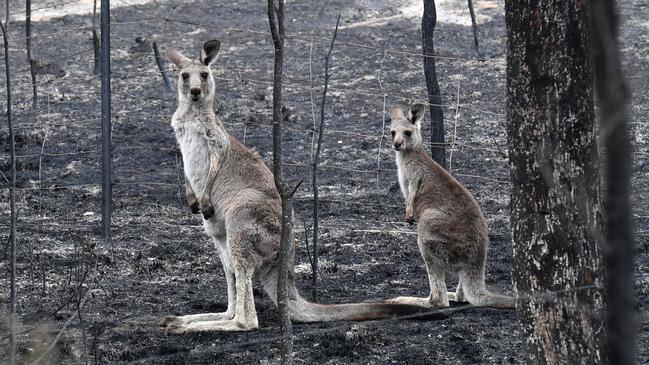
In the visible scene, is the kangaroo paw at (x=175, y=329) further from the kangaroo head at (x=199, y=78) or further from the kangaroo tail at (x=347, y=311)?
the kangaroo head at (x=199, y=78)

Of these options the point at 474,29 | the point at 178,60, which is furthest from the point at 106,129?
the point at 474,29

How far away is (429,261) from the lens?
7.01 metres

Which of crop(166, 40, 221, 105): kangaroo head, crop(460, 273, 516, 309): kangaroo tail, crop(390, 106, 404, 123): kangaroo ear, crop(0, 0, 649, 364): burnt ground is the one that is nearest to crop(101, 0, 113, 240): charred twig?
crop(0, 0, 649, 364): burnt ground

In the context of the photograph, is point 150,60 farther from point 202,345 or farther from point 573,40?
point 573,40

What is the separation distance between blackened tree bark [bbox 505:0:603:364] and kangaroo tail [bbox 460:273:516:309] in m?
2.31

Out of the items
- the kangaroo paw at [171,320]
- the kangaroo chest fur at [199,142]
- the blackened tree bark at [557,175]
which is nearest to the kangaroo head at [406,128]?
the kangaroo chest fur at [199,142]

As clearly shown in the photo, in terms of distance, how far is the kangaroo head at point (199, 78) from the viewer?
24.0 feet

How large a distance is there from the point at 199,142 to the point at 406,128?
168 cm

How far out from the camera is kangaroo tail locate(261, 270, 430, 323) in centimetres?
624

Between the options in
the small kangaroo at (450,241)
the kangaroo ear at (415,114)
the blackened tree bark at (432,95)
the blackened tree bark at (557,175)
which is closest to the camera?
the blackened tree bark at (557,175)

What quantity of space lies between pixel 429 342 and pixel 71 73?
10.3 meters

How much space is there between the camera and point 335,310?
21.4 feet

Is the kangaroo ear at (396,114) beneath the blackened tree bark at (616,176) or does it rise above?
beneath

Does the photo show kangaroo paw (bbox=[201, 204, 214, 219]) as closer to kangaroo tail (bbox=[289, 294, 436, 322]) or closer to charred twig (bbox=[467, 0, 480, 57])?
kangaroo tail (bbox=[289, 294, 436, 322])
